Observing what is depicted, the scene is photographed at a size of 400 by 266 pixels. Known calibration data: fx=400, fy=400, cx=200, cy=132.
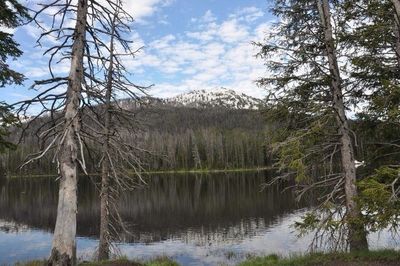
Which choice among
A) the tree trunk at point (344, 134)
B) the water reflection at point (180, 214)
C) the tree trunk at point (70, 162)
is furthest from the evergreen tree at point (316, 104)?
the water reflection at point (180, 214)

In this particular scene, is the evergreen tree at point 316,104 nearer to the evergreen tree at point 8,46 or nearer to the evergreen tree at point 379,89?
the evergreen tree at point 379,89

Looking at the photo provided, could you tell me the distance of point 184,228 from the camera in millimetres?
33250

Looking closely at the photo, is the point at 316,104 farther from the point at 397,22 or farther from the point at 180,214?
the point at 180,214

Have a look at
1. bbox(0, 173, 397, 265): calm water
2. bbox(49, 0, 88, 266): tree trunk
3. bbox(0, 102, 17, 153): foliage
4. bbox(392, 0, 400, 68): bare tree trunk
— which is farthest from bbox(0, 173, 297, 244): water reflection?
bbox(49, 0, 88, 266): tree trunk

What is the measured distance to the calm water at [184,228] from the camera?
2384 centimetres

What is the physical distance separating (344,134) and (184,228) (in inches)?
915

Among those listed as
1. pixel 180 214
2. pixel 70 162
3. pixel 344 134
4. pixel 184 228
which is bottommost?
pixel 184 228

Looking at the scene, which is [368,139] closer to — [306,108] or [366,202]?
[306,108]

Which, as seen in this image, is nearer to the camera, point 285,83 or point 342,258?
point 342,258

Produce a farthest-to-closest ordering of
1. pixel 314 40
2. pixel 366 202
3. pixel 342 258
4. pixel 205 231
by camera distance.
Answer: pixel 205 231 → pixel 314 40 → pixel 342 258 → pixel 366 202

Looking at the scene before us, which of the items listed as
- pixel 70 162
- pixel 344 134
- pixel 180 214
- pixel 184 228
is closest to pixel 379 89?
pixel 344 134

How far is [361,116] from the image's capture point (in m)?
12.6

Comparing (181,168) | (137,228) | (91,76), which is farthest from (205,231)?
(181,168)

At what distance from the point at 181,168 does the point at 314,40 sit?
135 meters
